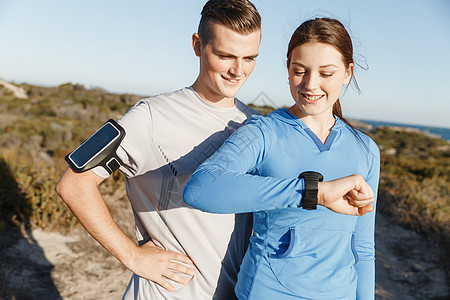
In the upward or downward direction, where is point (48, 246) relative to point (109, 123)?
downward

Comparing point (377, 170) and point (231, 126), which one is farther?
point (231, 126)

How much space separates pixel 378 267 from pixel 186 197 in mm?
6044

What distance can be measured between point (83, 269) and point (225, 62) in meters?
4.31

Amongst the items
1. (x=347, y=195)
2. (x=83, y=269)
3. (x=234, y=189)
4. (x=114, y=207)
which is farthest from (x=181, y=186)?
(x=114, y=207)

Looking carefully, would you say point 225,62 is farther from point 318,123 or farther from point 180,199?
point 180,199

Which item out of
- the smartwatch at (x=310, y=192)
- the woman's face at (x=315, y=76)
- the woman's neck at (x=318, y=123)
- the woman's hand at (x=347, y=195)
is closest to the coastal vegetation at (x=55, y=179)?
the woman's neck at (x=318, y=123)

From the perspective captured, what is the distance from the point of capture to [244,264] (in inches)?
54.0

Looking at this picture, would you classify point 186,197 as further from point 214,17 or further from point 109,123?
point 214,17

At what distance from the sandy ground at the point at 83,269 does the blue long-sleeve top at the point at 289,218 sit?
3.77 metres

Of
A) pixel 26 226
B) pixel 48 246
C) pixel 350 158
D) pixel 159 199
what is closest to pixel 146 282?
pixel 159 199

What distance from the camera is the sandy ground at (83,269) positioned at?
13.9ft

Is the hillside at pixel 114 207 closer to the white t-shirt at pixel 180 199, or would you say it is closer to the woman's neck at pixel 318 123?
the woman's neck at pixel 318 123

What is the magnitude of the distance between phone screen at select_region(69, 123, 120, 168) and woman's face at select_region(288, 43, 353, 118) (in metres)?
0.78

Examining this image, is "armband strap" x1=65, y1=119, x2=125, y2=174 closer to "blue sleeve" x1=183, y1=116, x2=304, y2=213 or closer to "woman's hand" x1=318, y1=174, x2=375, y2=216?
"blue sleeve" x1=183, y1=116, x2=304, y2=213
